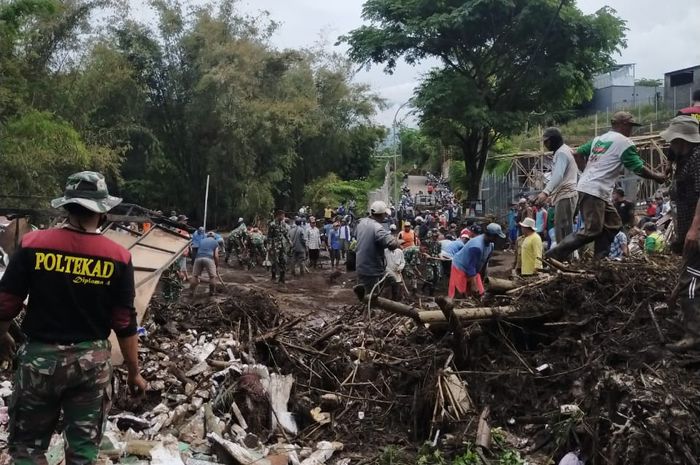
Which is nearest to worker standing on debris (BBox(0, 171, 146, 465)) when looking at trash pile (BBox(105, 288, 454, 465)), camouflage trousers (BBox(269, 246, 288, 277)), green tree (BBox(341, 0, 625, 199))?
trash pile (BBox(105, 288, 454, 465))

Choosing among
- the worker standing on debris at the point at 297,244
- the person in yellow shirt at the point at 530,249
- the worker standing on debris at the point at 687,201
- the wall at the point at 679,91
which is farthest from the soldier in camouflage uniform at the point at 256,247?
the wall at the point at 679,91

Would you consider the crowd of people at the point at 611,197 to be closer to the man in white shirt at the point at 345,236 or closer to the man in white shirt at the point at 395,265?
the man in white shirt at the point at 395,265

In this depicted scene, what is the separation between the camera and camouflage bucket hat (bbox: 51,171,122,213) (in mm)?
3279

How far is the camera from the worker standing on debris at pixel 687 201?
448 centimetres

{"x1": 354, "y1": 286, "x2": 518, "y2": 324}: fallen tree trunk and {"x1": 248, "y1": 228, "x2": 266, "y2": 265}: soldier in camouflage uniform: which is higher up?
{"x1": 354, "y1": 286, "x2": 518, "y2": 324}: fallen tree trunk

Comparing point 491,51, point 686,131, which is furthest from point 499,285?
point 491,51

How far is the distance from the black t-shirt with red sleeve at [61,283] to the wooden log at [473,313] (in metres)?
3.00

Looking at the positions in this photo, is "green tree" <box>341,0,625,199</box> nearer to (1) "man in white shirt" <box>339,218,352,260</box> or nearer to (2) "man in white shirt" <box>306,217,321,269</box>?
(1) "man in white shirt" <box>339,218,352,260</box>

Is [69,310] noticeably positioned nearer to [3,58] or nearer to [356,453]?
[356,453]

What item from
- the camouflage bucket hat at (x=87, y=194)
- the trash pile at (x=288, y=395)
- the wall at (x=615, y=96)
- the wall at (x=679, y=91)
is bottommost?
the trash pile at (x=288, y=395)

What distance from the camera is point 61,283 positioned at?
3215mm

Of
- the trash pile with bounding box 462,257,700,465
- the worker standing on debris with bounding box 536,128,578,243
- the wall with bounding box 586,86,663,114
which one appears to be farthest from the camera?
the wall with bounding box 586,86,663,114

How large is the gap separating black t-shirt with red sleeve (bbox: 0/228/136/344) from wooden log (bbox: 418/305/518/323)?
300 cm

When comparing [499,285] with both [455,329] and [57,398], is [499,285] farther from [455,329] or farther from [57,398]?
[57,398]
